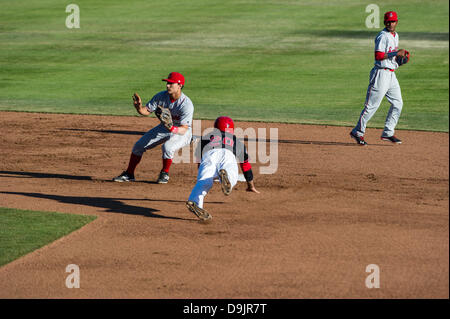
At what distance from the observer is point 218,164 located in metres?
9.66

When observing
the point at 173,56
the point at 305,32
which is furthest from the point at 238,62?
the point at 305,32

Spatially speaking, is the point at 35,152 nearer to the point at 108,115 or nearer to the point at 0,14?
the point at 108,115

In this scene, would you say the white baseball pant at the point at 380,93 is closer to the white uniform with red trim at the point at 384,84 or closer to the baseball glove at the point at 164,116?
the white uniform with red trim at the point at 384,84

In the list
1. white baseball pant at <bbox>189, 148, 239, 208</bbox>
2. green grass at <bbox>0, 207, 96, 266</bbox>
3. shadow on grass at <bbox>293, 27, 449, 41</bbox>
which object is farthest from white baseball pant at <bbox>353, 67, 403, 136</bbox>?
shadow on grass at <bbox>293, 27, 449, 41</bbox>

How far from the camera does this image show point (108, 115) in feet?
57.7

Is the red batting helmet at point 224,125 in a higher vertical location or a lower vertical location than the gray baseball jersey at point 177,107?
lower

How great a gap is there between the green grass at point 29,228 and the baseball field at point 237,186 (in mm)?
27

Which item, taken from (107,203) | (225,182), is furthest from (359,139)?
(107,203)

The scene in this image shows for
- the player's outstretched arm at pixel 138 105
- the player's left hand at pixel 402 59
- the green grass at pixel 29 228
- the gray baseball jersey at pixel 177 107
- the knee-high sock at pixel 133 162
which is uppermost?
the player's left hand at pixel 402 59

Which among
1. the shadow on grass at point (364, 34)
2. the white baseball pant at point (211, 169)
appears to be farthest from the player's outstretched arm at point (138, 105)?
the shadow on grass at point (364, 34)

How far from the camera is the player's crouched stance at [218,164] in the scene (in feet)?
30.1

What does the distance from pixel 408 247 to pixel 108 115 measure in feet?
36.3

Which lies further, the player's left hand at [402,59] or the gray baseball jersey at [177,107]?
the player's left hand at [402,59]

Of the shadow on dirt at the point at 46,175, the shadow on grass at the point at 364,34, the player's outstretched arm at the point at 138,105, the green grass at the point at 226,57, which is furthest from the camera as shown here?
the shadow on grass at the point at 364,34
